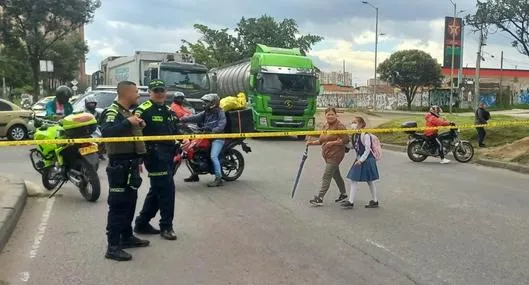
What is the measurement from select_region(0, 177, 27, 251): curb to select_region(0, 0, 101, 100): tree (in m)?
31.0

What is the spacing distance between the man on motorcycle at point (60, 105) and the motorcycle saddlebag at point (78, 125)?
162 inches

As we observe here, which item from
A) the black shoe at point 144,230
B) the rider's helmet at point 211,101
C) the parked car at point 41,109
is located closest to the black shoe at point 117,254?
the black shoe at point 144,230

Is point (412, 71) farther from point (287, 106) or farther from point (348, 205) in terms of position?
point (348, 205)

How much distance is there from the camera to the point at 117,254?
5898 mm

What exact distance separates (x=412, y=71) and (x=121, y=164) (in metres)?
53.5

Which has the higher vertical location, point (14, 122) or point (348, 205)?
point (14, 122)

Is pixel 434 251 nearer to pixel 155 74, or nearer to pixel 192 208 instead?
pixel 192 208

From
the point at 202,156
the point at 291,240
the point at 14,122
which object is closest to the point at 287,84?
the point at 14,122

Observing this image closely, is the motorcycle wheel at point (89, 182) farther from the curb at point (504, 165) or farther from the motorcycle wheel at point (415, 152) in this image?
the curb at point (504, 165)

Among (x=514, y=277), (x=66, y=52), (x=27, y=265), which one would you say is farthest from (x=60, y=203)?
(x=66, y=52)

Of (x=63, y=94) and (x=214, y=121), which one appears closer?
(x=214, y=121)

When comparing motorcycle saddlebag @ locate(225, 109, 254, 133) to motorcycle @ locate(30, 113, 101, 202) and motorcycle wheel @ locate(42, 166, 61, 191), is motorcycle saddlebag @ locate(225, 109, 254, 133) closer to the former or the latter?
motorcycle @ locate(30, 113, 101, 202)

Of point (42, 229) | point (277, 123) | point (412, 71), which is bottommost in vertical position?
point (42, 229)

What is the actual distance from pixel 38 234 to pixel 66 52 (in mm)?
60020
